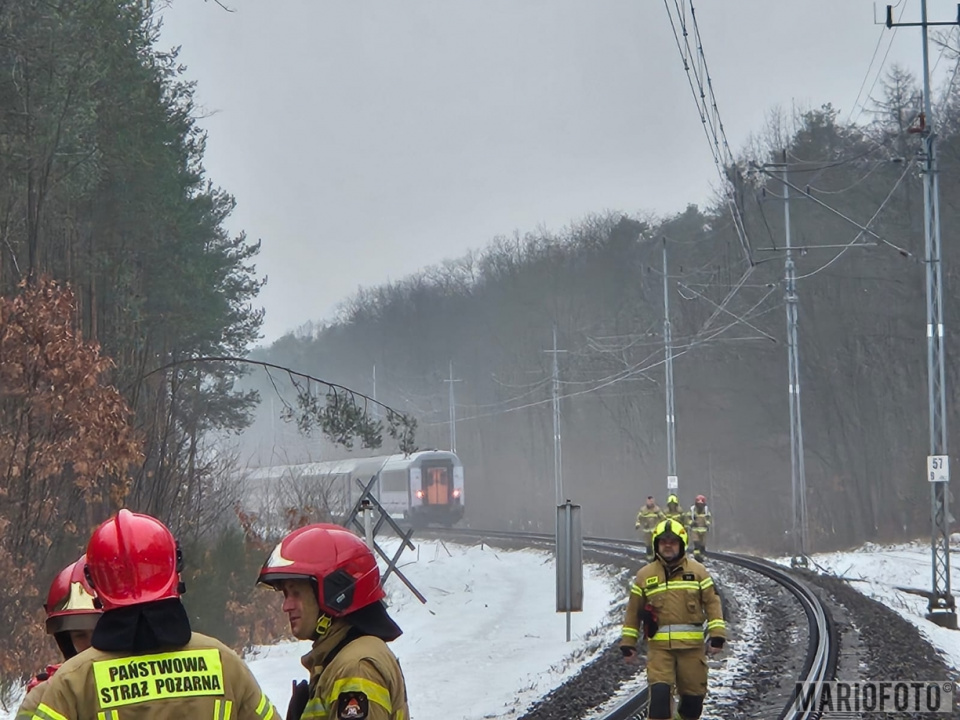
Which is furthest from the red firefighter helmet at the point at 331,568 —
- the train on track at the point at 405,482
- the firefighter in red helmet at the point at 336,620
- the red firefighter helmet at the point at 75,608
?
the train on track at the point at 405,482

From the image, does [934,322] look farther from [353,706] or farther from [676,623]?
[353,706]

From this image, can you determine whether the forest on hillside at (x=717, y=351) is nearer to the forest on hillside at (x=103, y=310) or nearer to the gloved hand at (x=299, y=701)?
the forest on hillside at (x=103, y=310)

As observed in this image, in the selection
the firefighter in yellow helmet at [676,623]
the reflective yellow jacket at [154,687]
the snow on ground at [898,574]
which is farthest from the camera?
the snow on ground at [898,574]

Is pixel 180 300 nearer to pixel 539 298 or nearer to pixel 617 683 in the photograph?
pixel 617 683

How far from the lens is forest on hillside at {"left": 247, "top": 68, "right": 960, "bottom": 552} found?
4341 centimetres

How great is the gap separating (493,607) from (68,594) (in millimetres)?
23240

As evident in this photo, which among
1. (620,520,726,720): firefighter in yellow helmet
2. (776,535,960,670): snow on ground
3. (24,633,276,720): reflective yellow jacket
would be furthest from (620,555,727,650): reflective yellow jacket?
(776,535,960,670): snow on ground

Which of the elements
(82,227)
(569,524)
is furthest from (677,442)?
(569,524)

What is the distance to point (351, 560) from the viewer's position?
384cm

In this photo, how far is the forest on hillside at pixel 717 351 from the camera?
43.4 m

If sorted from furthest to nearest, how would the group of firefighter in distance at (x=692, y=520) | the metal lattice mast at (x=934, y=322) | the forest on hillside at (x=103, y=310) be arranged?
the metal lattice mast at (x=934, y=322) → the group of firefighter in distance at (x=692, y=520) → the forest on hillside at (x=103, y=310)

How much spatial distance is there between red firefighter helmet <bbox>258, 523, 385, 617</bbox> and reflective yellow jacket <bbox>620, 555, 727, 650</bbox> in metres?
4.55

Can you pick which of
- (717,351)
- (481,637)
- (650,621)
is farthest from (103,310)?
(717,351)

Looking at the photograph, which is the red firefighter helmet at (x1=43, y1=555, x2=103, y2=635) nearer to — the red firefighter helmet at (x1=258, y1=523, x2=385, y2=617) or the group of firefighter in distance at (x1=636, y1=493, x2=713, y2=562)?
the red firefighter helmet at (x1=258, y1=523, x2=385, y2=617)
